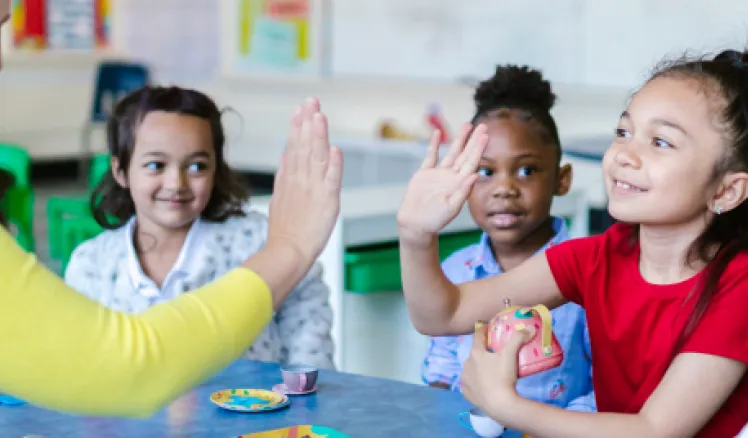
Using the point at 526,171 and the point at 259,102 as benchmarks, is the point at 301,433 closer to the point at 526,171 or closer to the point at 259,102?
the point at 526,171

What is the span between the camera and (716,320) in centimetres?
150

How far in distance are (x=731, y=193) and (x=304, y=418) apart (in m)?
0.71

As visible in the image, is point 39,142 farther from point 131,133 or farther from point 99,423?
point 99,423

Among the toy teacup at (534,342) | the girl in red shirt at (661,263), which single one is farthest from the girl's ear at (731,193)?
the toy teacup at (534,342)

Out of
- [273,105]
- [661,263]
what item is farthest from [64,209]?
[273,105]

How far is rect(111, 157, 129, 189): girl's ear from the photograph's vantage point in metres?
2.65

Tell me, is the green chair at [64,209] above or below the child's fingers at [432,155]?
below

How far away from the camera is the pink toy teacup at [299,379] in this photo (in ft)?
5.80

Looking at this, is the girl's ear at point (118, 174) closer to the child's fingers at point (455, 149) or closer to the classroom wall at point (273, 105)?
the child's fingers at point (455, 149)

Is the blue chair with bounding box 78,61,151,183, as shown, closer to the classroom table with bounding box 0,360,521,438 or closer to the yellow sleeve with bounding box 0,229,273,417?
the classroom table with bounding box 0,360,521,438

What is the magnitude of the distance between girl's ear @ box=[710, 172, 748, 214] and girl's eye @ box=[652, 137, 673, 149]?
100 millimetres

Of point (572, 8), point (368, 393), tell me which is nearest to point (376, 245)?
point (368, 393)

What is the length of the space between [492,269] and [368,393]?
699 millimetres

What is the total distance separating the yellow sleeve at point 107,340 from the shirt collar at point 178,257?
122 centimetres
